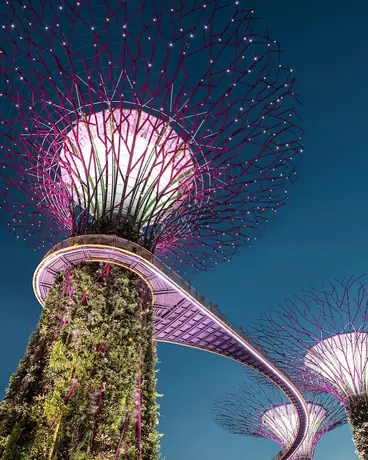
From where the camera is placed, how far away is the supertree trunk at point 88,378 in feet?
34.9

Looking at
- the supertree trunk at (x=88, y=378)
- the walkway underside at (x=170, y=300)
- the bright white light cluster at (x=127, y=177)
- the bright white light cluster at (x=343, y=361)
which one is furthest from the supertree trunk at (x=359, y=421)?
the bright white light cluster at (x=127, y=177)

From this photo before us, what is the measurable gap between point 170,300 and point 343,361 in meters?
13.2

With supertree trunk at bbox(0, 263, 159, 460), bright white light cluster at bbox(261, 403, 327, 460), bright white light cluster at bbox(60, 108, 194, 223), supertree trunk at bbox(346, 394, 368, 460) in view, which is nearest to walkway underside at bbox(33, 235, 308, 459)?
supertree trunk at bbox(0, 263, 159, 460)

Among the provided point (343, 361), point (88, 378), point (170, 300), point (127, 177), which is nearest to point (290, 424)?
point (343, 361)

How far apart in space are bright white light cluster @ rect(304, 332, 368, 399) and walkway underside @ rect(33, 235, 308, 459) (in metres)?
2.54

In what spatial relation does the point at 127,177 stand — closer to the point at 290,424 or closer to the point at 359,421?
the point at 359,421

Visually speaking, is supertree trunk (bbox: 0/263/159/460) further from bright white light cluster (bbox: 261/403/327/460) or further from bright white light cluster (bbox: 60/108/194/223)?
bright white light cluster (bbox: 261/403/327/460)

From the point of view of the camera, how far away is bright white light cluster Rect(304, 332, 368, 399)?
23.5 metres

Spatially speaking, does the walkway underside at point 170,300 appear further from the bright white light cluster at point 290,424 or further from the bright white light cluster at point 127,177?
the bright white light cluster at point 290,424

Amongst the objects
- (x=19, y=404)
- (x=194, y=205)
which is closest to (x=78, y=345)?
(x=19, y=404)

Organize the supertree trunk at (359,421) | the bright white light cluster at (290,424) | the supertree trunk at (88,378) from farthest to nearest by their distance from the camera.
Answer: the bright white light cluster at (290,424) → the supertree trunk at (359,421) → the supertree trunk at (88,378)

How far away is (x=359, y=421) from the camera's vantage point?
22.4 metres

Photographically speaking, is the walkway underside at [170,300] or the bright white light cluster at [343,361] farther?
the bright white light cluster at [343,361]

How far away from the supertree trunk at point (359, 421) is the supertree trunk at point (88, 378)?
1482 centimetres
